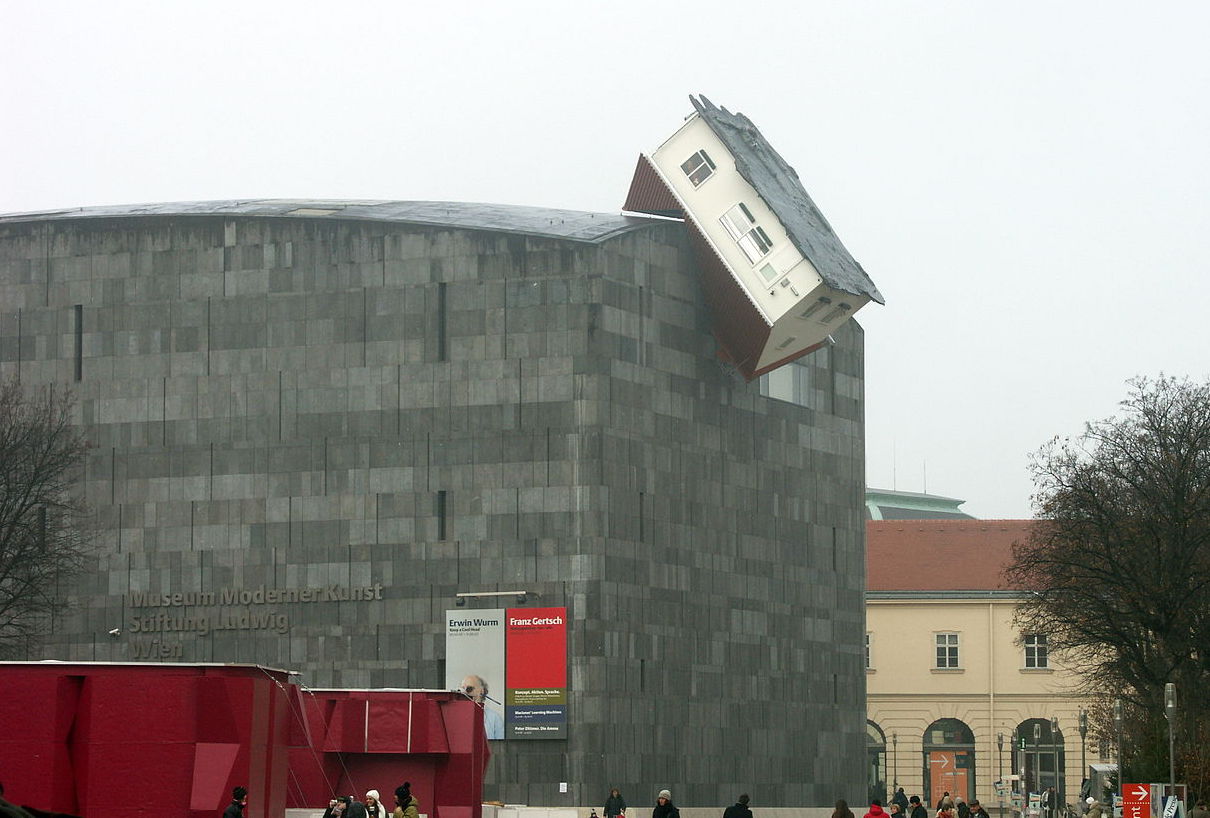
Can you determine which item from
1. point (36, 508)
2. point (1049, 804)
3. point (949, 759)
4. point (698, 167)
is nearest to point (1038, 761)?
point (949, 759)

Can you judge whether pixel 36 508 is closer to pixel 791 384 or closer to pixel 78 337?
pixel 78 337

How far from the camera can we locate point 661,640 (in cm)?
6322

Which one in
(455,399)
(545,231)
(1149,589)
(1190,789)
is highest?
(545,231)

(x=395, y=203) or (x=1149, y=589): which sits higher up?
(x=395, y=203)

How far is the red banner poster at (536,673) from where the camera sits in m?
60.5

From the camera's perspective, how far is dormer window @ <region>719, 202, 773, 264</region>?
2485 inches

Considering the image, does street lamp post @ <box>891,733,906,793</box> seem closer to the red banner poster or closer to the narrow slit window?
the red banner poster

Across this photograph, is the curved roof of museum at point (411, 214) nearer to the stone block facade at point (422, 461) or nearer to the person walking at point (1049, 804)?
the stone block facade at point (422, 461)

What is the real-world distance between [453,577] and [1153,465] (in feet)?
67.9

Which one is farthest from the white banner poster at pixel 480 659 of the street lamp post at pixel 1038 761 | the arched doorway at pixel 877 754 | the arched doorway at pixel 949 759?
the arched doorway at pixel 877 754

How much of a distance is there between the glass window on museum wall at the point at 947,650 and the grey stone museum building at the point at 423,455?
36.4 meters

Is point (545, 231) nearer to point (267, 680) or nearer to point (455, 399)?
point (455, 399)

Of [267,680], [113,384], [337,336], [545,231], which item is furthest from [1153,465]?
[267,680]

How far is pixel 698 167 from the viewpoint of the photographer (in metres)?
64.5
